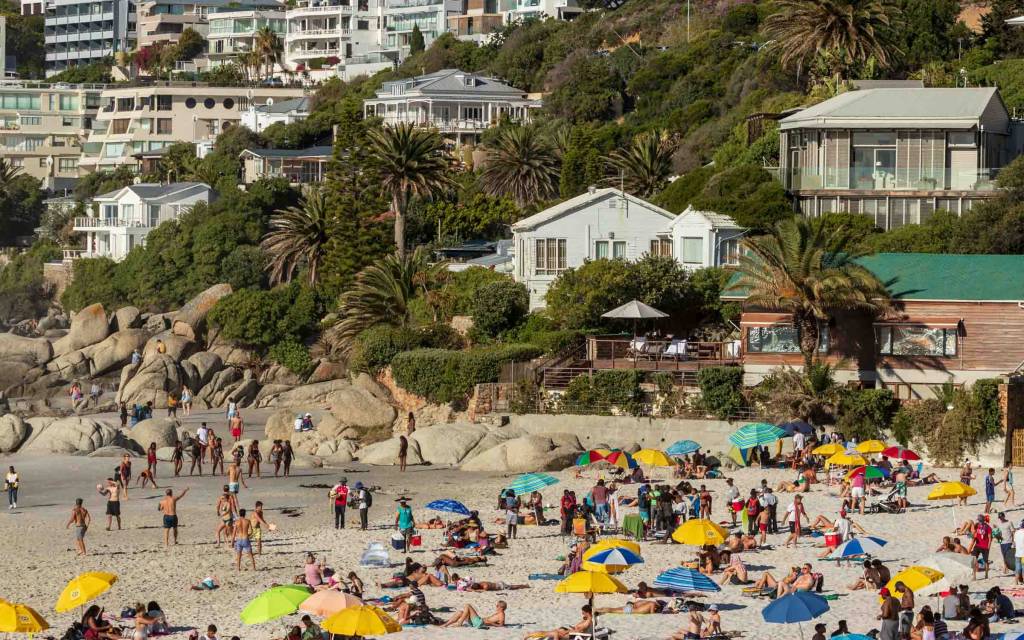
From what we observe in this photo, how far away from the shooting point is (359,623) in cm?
2511

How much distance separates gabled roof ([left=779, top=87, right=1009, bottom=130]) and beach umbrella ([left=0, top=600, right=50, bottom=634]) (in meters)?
40.8

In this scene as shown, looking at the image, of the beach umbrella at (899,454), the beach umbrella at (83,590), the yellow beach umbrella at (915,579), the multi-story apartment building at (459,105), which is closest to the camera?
the beach umbrella at (83,590)

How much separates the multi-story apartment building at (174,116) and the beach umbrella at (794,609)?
353 feet

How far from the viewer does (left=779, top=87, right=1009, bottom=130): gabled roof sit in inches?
2312

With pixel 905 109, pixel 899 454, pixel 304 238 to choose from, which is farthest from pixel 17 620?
pixel 304 238

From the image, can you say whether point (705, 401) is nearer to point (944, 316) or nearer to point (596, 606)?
point (944, 316)

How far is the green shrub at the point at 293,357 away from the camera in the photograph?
65000 millimetres

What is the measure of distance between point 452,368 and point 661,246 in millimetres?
10271

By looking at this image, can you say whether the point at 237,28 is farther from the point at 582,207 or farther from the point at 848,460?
the point at 848,460

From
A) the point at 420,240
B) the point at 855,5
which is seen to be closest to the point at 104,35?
the point at 420,240

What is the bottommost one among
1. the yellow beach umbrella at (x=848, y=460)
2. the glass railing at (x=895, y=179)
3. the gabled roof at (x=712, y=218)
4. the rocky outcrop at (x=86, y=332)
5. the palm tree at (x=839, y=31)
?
the yellow beach umbrella at (x=848, y=460)

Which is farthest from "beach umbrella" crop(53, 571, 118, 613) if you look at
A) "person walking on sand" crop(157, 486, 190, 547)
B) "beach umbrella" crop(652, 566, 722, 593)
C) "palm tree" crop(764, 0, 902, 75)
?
"palm tree" crop(764, 0, 902, 75)

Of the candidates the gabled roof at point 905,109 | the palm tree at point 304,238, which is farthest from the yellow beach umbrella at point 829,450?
the palm tree at point 304,238

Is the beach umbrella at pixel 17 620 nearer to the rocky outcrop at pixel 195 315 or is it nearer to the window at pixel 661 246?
the window at pixel 661 246
